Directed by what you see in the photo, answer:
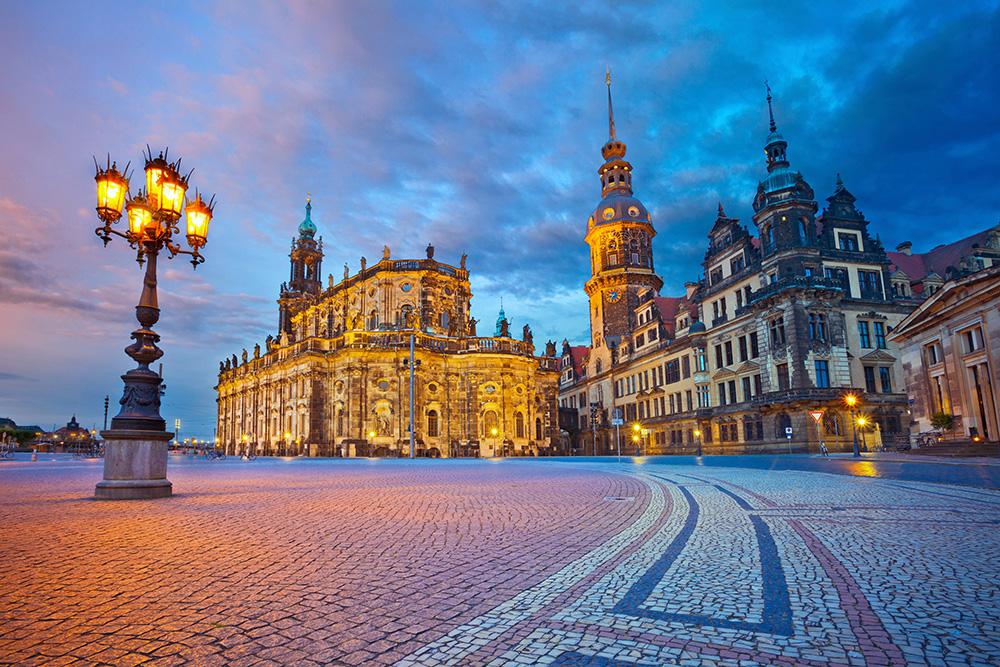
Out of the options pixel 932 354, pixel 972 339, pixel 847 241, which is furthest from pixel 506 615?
pixel 847 241

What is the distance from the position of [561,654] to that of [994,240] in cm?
5608

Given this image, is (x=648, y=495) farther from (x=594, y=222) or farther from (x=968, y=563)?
(x=594, y=222)

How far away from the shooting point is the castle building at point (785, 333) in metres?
40.0

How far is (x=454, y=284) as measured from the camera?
68438mm

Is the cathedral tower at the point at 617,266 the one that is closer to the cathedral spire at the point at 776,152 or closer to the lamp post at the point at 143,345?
the cathedral spire at the point at 776,152

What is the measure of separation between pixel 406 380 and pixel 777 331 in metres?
35.2

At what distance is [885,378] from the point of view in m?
41.6

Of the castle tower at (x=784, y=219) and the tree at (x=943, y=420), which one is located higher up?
the castle tower at (x=784, y=219)

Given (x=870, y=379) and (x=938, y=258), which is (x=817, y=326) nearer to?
(x=870, y=379)

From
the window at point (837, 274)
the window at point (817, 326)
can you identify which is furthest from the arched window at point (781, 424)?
the window at point (837, 274)

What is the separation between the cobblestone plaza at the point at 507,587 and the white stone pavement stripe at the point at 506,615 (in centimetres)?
2

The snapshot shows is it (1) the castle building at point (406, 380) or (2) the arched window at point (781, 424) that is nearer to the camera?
(2) the arched window at point (781, 424)

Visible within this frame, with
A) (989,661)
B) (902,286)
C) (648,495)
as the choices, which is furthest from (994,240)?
(989,661)

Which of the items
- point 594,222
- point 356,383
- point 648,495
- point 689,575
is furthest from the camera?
point 594,222
